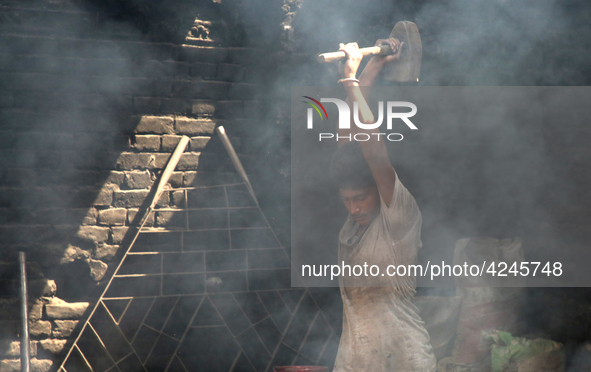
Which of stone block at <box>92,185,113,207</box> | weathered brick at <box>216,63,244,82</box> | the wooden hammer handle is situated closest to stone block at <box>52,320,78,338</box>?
stone block at <box>92,185,113,207</box>

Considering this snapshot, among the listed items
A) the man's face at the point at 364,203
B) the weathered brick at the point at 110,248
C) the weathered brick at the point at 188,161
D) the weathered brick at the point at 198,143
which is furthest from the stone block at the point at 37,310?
the man's face at the point at 364,203

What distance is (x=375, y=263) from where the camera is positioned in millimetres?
2273

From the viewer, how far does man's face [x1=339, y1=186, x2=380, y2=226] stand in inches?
90.0

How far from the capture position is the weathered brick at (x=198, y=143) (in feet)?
10.2

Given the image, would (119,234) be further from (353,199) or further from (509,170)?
(509,170)

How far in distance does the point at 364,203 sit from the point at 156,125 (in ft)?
5.16

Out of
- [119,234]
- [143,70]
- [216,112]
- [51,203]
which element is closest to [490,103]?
[216,112]

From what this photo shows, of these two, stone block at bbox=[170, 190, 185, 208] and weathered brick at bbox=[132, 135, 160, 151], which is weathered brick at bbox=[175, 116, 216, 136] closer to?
weathered brick at bbox=[132, 135, 160, 151]

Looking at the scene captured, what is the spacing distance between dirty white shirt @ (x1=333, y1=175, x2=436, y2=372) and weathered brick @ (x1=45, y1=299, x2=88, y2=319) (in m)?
1.73

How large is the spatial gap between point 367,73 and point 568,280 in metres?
2.19

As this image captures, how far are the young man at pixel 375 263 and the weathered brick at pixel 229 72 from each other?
3.56 feet

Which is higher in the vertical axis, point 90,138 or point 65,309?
point 90,138

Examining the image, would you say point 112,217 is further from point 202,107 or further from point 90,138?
point 202,107

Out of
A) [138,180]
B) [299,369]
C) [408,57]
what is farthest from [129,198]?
[408,57]
